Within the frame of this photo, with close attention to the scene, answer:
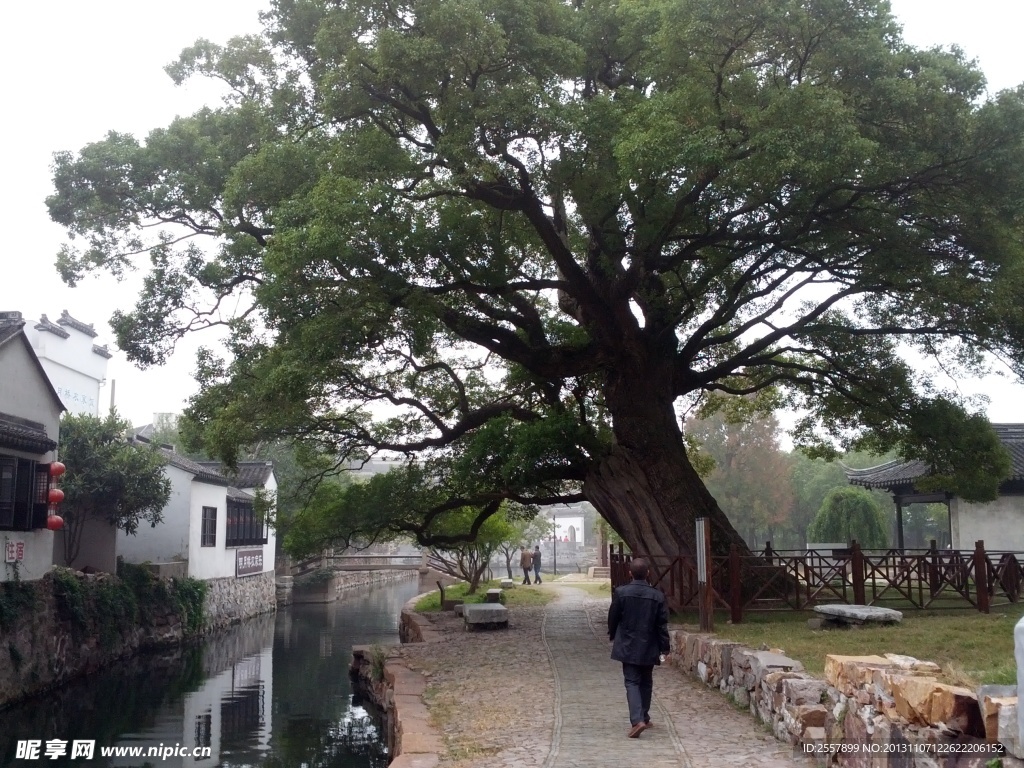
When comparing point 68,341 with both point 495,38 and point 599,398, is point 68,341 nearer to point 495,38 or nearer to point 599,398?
point 599,398

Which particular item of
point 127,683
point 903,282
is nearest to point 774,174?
point 903,282

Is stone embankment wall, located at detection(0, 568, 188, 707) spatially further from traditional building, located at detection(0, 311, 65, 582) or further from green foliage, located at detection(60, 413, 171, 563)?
green foliage, located at detection(60, 413, 171, 563)

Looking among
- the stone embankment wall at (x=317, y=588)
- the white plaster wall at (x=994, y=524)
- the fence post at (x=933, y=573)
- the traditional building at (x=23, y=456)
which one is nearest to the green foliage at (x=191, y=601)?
the traditional building at (x=23, y=456)

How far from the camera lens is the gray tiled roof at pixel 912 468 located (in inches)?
838

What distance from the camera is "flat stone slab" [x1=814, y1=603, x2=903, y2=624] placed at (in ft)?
38.3

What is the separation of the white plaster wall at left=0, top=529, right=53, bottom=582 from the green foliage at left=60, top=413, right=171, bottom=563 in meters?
4.57

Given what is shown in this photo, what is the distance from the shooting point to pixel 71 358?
32812 millimetres

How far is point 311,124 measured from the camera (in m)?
14.3

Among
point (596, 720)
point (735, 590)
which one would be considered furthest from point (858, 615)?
point (596, 720)

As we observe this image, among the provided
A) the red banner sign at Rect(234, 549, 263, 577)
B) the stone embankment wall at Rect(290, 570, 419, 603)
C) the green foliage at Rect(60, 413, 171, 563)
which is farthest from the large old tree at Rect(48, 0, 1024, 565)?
the stone embankment wall at Rect(290, 570, 419, 603)

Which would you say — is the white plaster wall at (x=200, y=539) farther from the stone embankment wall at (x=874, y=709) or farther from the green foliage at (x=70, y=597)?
the stone embankment wall at (x=874, y=709)

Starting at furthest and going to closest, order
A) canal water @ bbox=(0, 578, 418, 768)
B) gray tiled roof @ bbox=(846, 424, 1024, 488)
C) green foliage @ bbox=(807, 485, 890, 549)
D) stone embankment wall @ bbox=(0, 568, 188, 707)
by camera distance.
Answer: green foliage @ bbox=(807, 485, 890, 549) < gray tiled roof @ bbox=(846, 424, 1024, 488) < stone embankment wall @ bbox=(0, 568, 188, 707) < canal water @ bbox=(0, 578, 418, 768)

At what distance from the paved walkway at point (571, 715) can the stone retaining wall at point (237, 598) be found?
15.3m

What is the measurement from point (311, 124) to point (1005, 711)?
1293 cm
